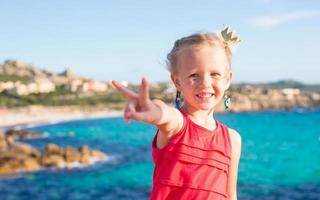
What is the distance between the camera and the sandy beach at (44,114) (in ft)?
290

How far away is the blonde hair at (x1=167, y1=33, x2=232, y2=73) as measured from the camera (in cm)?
257

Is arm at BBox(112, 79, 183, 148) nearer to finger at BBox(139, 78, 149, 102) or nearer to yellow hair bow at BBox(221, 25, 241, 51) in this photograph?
finger at BBox(139, 78, 149, 102)

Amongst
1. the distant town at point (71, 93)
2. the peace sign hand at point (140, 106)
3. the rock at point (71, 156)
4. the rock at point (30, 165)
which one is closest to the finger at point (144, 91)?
the peace sign hand at point (140, 106)

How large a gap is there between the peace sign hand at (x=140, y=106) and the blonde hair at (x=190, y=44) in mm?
435

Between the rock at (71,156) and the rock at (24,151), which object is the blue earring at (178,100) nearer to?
the rock at (24,151)

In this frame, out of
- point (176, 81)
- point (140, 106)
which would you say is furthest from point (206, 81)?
point (140, 106)

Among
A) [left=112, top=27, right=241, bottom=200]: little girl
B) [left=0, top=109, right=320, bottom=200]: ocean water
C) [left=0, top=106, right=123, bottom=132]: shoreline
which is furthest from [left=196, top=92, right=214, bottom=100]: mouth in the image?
[left=0, top=106, right=123, bottom=132]: shoreline

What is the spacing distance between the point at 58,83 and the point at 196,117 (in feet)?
418

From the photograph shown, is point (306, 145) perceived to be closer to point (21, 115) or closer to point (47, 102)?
point (21, 115)

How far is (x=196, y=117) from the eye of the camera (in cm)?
264

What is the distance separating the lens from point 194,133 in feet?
8.27

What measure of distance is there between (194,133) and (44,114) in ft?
337

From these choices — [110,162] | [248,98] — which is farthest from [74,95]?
[110,162]

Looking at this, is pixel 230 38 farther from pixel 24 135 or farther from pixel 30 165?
pixel 24 135
